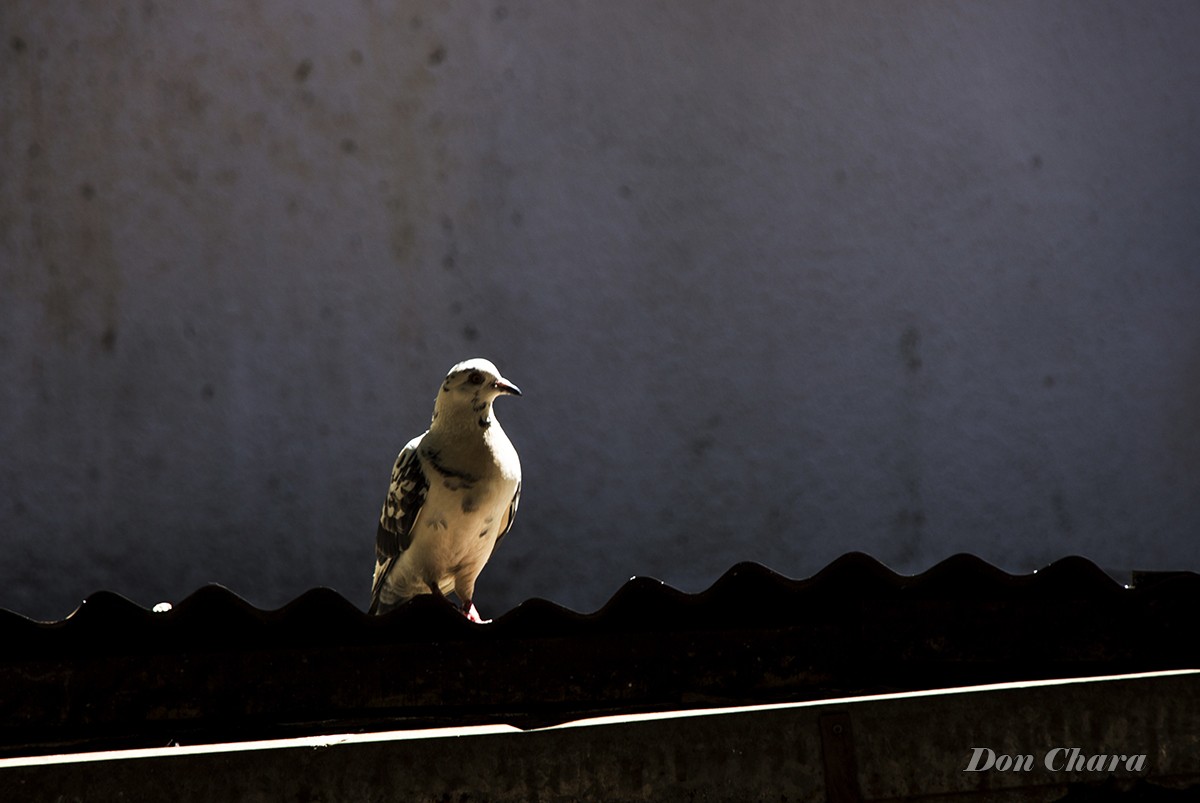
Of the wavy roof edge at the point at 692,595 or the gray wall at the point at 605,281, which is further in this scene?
the gray wall at the point at 605,281

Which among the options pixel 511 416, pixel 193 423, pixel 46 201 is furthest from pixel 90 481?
pixel 511 416

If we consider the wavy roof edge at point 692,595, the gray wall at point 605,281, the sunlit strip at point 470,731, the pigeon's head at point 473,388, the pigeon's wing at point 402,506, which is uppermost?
the gray wall at point 605,281

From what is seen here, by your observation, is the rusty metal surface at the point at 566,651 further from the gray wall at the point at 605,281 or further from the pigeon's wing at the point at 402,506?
the gray wall at the point at 605,281

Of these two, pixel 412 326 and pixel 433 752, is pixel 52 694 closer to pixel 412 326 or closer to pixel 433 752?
pixel 433 752

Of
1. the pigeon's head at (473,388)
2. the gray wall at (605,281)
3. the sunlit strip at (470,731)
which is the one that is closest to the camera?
the sunlit strip at (470,731)

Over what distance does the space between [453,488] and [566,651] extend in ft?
2.56

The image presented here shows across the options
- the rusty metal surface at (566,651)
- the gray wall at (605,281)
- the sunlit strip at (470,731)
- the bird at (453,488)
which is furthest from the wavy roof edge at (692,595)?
the gray wall at (605,281)

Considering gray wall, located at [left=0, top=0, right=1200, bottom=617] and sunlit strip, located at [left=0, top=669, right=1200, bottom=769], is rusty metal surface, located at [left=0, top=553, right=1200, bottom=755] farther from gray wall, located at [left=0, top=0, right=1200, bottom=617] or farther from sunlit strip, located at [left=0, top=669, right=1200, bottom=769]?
gray wall, located at [left=0, top=0, right=1200, bottom=617]

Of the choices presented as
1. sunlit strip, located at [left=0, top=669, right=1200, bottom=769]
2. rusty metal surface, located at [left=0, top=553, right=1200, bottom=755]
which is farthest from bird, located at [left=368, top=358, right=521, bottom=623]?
sunlit strip, located at [left=0, top=669, right=1200, bottom=769]

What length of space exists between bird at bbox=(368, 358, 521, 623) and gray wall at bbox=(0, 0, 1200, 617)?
990 mm

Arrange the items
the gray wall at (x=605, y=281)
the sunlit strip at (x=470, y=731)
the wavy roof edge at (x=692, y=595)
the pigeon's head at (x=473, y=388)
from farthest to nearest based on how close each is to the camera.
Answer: the gray wall at (x=605, y=281), the pigeon's head at (x=473, y=388), the wavy roof edge at (x=692, y=595), the sunlit strip at (x=470, y=731)

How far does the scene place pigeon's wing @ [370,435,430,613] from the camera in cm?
269

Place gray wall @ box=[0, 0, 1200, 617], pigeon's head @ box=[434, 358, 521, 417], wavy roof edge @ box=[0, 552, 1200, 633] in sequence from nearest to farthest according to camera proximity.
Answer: wavy roof edge @ box=[0, 552, 1200, 633] → pigeon's head @ box=[434, 358, 521, 417] → gray wall @ box=[0, 0, 1200, 617]

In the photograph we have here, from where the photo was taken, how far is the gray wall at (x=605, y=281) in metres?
3.74
